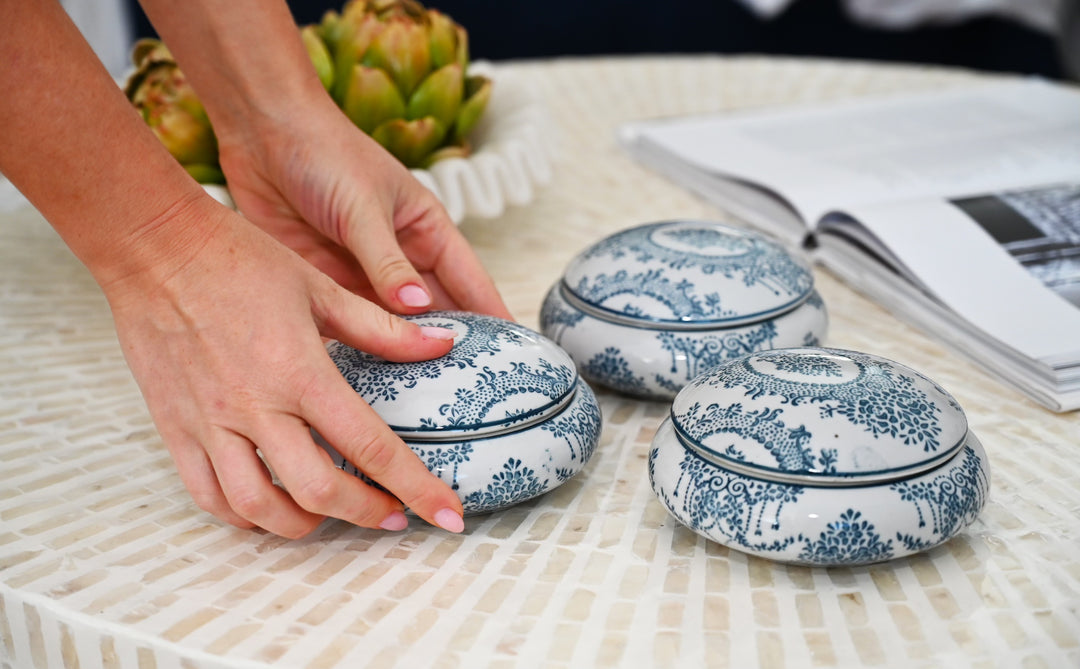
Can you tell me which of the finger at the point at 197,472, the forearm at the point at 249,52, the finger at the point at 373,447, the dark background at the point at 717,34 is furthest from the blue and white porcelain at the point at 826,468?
the dark background at the point at 717,34

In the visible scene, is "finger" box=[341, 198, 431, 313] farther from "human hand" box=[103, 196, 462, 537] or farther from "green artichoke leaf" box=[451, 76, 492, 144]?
"green artichoke leaf" box=[451, 76, 492, 144]

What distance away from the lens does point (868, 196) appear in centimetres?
87

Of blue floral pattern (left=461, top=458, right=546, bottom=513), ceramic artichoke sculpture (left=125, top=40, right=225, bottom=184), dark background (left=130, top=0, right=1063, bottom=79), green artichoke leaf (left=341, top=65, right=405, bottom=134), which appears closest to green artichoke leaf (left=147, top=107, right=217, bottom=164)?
ceramic artichoke sculpture (left=125, top=40, right=225, bottom=184)

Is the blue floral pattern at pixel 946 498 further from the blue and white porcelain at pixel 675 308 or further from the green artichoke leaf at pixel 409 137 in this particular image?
the green artichoke leaf at pixel 409 137

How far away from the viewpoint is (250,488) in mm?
447

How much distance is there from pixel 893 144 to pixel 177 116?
0.65 meters

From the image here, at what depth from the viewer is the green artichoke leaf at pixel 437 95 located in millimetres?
811

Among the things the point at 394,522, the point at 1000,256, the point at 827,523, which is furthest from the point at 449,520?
the point at 1000,256

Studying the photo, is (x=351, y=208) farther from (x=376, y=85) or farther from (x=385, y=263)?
(x=376, y=85)

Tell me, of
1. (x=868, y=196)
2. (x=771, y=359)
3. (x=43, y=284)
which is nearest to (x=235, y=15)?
(x=43, y=284)

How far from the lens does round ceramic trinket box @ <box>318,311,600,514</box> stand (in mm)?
467

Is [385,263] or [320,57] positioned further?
[320,57]

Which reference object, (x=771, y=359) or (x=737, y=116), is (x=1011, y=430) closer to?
(x=771, y=359)

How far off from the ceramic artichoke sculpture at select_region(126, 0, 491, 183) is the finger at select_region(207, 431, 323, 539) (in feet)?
1.24
